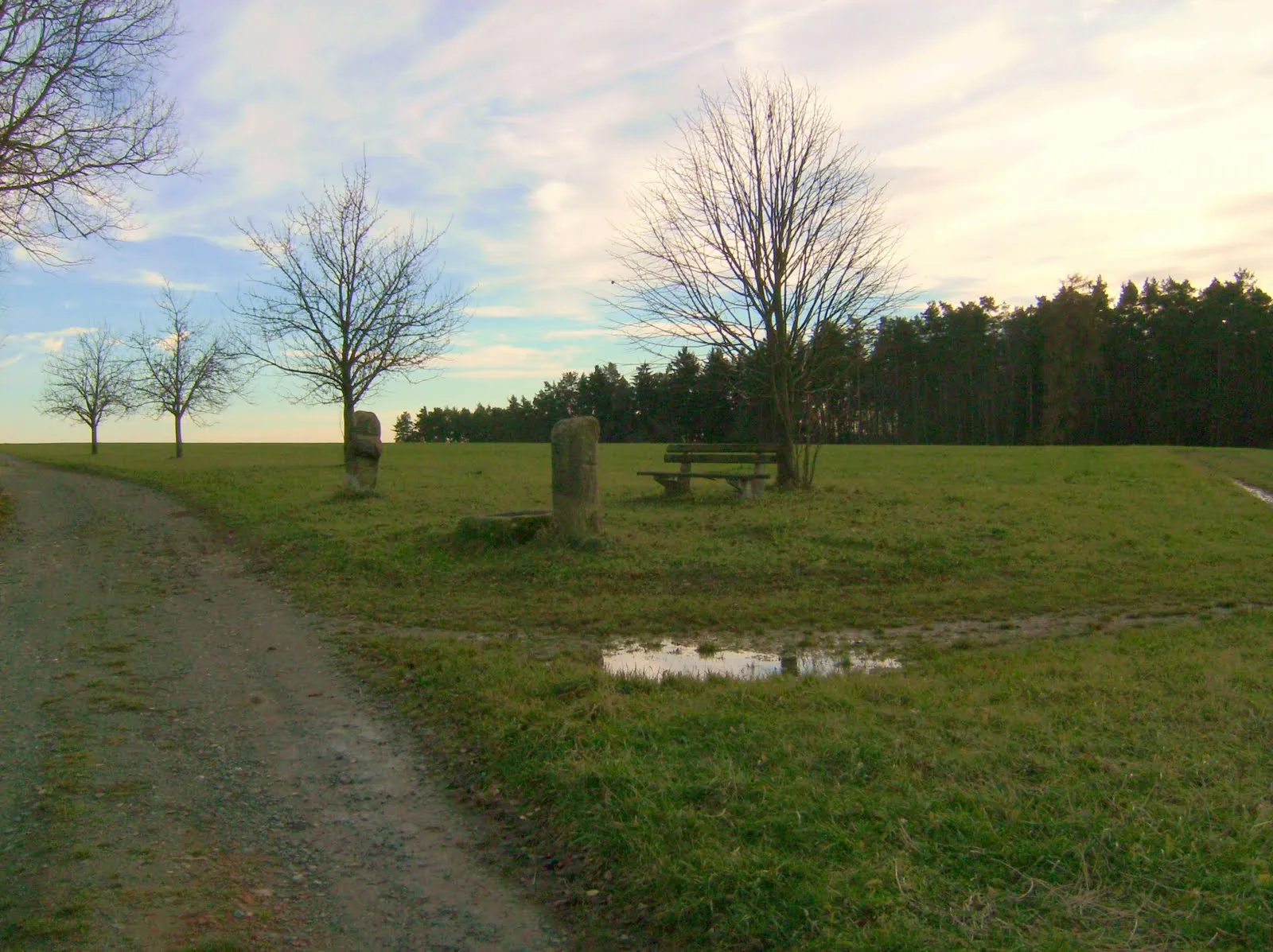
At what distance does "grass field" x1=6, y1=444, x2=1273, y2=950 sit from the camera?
11.3 ft

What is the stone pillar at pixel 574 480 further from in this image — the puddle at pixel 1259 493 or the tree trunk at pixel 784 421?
the puddle at pixel 1259 493

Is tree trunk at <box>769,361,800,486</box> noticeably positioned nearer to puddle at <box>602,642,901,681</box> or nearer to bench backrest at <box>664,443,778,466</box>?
bench backrest at <box>664,443,778,466</box>

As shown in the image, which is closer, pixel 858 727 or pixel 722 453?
pixel 858 727

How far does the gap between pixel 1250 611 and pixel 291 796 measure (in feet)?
30.0

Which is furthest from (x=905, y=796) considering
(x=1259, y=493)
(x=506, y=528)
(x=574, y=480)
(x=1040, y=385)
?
(x=1040, y=385)

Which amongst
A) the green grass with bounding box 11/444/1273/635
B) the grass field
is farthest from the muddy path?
the green grass with bounding box 11/444/1273/635

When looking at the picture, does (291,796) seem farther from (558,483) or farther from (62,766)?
(558,483)

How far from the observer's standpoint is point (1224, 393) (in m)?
58.8

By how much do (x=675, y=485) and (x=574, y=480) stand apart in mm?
5742

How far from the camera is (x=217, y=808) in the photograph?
15.5 feet

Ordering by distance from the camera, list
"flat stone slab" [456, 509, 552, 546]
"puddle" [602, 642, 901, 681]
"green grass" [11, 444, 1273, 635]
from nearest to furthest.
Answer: "puddle" [602, 642, 901, 681] → "green grass" [11, 444, 1273, 635] → "flat stone slab" [456, 509, 552, 546]

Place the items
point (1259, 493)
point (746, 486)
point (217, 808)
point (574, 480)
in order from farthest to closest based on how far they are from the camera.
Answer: point (1259, 493)
point (746, 486)
point (574, 480)
point (217, 808)

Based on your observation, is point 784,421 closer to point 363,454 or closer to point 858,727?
point 363,454

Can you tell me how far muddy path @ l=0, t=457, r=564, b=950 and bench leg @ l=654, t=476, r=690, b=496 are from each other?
9.44m
